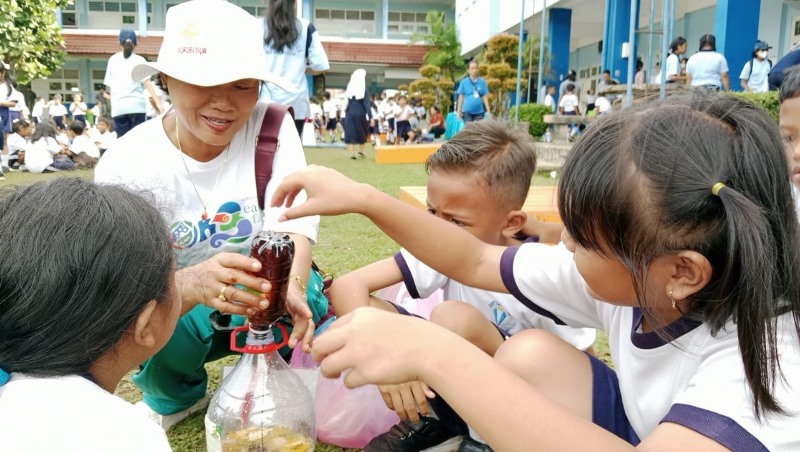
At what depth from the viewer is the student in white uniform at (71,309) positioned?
39.2 inches

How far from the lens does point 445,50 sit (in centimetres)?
2756

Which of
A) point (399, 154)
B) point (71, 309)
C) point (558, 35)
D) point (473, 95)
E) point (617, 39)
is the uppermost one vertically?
point (558, 35)

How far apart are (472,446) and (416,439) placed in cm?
16

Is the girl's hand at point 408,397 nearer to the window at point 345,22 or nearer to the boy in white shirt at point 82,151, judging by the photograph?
the boy in white shirt at point 82,151

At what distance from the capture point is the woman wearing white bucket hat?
187cm

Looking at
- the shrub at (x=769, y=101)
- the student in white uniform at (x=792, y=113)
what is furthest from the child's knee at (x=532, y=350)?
the shrub at (x=769, y=101)

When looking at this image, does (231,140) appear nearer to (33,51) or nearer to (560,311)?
→ (560,311)

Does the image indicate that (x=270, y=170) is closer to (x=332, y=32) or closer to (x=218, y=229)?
(x=218, y=229)

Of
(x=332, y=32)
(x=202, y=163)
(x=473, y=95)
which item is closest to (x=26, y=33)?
(x=473, y=95)

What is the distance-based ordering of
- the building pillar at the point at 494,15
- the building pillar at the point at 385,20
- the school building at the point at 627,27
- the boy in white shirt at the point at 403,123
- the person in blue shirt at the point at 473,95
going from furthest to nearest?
the building pillar at the point at 385,20, the building pillar at the point at 494,15, the boy in white shirt at the point at 403,123, the person in blue shirt at the point at 473,95, the school building at the point at 627,27

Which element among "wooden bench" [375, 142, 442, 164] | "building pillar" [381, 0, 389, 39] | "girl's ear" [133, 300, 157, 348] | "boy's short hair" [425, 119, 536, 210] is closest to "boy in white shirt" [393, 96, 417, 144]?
"wooden bench" [375, 142, 442, 164]

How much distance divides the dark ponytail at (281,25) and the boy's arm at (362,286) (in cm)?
296

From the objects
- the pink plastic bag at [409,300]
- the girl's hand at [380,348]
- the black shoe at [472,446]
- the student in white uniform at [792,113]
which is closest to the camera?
the girl's hand at [380,348]

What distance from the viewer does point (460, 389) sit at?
3.66ft
